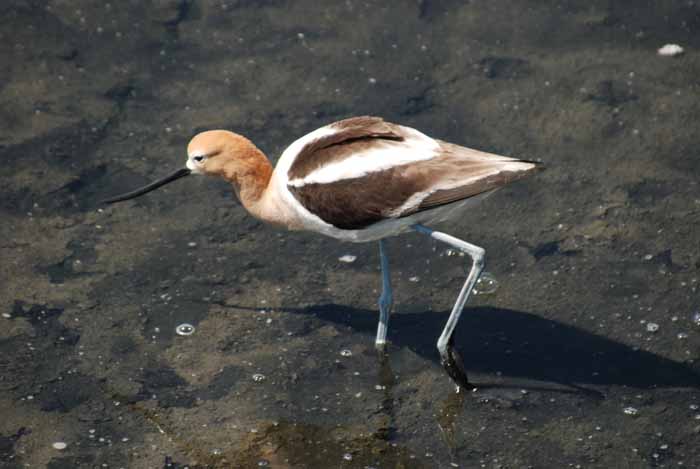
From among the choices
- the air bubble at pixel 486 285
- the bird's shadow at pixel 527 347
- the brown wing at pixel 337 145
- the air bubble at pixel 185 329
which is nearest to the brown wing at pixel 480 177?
the brown wing at pixel 337 145

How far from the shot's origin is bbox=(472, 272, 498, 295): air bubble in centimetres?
585

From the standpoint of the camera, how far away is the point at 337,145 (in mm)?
5160

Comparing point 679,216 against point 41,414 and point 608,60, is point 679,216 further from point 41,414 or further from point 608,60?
point 41,414

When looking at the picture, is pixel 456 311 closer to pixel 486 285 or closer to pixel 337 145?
pixel 486 285

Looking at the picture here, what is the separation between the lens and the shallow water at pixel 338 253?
4.98m

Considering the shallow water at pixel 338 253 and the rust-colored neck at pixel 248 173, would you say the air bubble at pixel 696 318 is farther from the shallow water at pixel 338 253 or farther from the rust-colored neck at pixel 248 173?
the rust-colored neck at pixel 248 173

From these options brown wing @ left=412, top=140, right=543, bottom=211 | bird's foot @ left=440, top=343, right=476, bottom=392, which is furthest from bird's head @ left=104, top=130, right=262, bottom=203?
bird's foot @ left=440, top=343, right=476, bottom=392

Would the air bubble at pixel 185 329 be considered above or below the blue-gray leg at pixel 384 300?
below

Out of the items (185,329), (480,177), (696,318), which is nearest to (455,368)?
(480,177)

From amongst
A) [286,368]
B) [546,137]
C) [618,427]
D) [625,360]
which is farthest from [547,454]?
[546,137]

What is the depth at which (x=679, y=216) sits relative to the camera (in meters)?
6.28

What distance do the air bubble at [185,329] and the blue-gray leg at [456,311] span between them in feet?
4.70

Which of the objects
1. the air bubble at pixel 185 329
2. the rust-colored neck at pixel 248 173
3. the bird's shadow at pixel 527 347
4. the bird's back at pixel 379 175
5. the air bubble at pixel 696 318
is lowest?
the air bubble at pixel 185 329

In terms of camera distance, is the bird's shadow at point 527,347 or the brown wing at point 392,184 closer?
the brown wing at point 392,184
